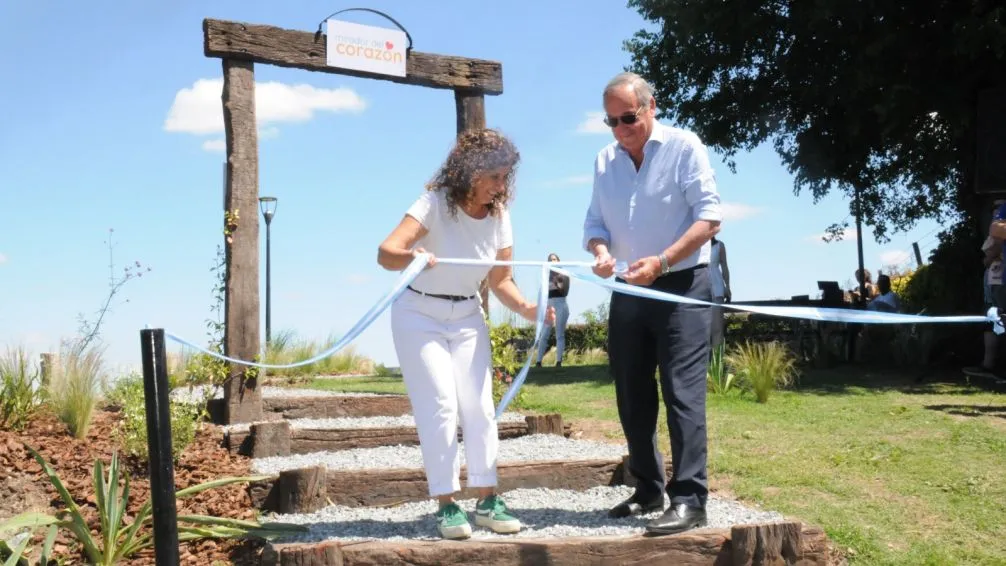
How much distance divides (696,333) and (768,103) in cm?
1278

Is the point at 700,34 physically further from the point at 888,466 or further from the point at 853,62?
the point at 888,466

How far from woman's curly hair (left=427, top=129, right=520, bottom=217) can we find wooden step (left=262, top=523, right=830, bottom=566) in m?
1.41

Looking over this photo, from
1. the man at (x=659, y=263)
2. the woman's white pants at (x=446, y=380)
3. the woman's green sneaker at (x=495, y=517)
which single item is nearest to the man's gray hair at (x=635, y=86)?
the man at (x=659, y=263)

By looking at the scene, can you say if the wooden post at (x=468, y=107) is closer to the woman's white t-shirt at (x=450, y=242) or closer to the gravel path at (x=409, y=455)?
the gravel path at (x=409, y=455)

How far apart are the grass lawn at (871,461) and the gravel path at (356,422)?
797 millimetres

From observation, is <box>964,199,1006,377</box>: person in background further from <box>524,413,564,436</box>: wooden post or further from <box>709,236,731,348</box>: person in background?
<box>524,413,564,436</box>: wooden post

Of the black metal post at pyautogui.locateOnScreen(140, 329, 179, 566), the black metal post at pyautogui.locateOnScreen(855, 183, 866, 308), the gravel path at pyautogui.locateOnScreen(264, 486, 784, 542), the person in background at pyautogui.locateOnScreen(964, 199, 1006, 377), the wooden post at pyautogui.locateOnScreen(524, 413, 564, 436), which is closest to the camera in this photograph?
the black metal post at pyautogui.locateOnScreen(140, 329, 179, 566)

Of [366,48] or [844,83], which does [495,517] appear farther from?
[844,83]

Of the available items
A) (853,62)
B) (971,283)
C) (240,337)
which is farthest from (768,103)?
(240,337)

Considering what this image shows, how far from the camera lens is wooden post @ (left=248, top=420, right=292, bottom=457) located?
6.64 metres

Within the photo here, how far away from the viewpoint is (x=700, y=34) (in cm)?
1559

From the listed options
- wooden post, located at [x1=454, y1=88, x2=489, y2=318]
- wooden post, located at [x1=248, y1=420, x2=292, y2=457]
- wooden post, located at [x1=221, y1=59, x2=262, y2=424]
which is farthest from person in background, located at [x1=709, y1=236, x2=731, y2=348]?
wooden post, located at [x1=248, y1=420, x2=292, y2=457]

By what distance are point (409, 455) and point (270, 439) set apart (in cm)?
96

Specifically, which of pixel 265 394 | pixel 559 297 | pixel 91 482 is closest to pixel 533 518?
pixel 91 482
